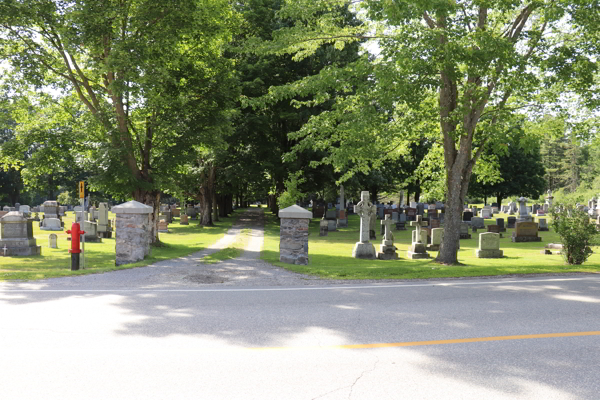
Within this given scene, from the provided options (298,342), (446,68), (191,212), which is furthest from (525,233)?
(191,212)

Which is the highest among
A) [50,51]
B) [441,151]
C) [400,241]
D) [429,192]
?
[50,51]

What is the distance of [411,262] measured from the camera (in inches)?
623

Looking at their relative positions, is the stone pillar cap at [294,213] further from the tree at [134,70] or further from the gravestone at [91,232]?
the gravestone at [91,232]

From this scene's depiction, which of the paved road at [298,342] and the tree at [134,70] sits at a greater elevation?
the tree at [134,70]

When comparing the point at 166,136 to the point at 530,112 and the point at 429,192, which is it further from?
the point at 530,112

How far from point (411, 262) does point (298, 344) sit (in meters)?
11.3

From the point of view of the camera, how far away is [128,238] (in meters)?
12.8

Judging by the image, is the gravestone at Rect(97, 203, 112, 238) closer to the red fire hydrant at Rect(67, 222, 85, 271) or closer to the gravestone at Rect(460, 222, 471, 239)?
the red fire hydrant at Rect(67, 222, 85, 271)

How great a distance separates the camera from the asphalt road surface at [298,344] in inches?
160

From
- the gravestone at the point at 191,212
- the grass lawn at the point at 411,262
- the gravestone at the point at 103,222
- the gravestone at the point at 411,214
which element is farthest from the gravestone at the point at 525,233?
the gravestone at the point at 191,212

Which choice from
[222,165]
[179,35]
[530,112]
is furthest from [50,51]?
[530,112]

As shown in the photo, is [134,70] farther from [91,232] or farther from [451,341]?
[451,341]

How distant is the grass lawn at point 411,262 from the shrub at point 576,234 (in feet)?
1.19

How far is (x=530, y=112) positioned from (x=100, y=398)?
1486 cm
